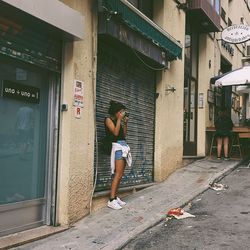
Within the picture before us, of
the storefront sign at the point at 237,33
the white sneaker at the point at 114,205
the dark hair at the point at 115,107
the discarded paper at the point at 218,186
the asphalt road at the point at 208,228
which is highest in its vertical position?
the storefront sign at the point at 237,33

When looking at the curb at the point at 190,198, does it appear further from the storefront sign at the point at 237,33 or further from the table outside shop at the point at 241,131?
the storefront sign at the point at 237,33

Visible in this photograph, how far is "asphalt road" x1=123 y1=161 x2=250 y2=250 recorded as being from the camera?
5945mm

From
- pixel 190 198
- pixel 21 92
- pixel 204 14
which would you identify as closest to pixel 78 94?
pixel 21 92

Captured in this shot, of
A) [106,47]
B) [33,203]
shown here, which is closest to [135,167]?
[106,47]

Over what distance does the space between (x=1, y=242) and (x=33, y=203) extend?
0.92 metres

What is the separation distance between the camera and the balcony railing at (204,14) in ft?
41.1

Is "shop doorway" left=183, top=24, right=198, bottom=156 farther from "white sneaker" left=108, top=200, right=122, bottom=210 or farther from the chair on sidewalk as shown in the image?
"white sneaker" left=108, top=200, right=122, bottom=210

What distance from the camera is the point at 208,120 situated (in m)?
14.7

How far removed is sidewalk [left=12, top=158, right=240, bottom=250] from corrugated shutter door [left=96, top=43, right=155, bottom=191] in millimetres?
504

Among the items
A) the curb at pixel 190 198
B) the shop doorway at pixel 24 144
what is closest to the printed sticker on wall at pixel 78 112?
the shop doorway at pixel 24 144

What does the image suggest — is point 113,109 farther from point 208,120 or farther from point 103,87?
point 208,120

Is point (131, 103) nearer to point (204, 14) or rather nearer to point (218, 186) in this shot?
point (218, 186)

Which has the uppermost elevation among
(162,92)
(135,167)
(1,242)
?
(162,92)

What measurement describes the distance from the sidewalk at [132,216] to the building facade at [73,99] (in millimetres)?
293
